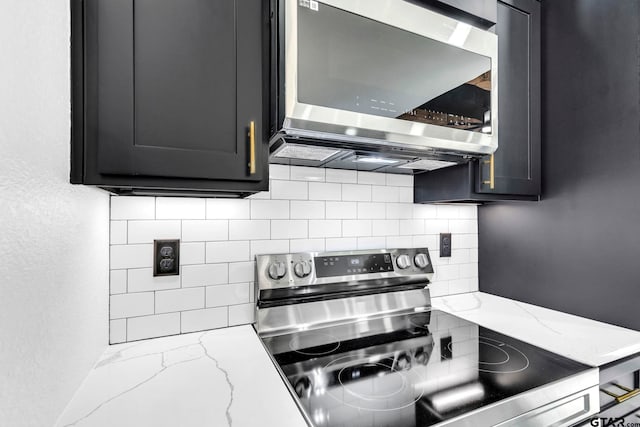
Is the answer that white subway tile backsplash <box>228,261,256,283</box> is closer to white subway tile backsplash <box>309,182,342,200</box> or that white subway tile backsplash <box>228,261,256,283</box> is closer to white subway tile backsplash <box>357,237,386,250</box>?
white subway tile backsplash <box>309,182,342,200</box>

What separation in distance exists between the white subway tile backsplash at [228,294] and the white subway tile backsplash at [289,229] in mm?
232

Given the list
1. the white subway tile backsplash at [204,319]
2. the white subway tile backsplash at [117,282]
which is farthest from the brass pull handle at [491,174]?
the white subway tile backsplash at [117,282]

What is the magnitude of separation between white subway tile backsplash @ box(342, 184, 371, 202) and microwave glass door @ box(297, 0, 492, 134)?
0.48 m

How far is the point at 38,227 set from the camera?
0.54 m

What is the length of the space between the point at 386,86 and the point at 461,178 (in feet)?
1.89

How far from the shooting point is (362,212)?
141 centimetres

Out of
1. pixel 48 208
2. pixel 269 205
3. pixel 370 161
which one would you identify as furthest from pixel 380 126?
pixel 48 208

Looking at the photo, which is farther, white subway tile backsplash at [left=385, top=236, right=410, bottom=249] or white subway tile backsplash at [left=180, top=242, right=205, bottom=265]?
white subway tile backsplash at [left=385, top=236, right=410, bottom=249]

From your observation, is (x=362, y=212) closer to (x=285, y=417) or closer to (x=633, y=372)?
(x=285, y=417)

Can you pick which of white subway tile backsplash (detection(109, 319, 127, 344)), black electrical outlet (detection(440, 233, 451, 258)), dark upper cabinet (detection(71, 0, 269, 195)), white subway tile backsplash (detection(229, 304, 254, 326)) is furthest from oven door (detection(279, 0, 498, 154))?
white subway tile backsplash (detection(109, 319, 127, 344))

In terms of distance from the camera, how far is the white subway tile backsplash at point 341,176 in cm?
133

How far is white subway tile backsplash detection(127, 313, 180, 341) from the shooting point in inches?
40.3

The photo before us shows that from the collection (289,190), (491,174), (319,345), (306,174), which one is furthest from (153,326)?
(491,174)

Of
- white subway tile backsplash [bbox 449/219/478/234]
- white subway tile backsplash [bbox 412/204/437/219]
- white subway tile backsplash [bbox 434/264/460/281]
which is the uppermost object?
white subway tile backsplash [bbox 412/204/437/219]
